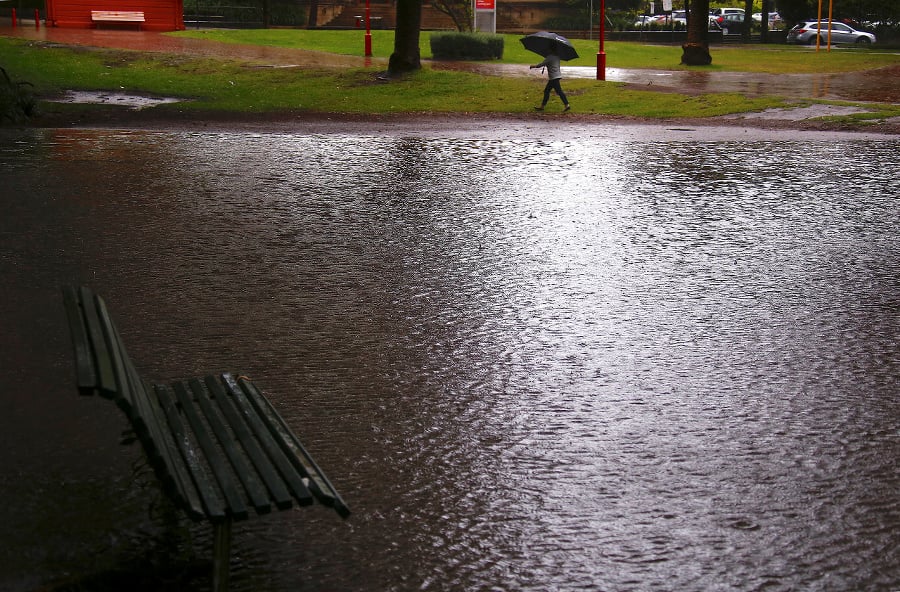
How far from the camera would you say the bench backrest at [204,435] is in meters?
3.18

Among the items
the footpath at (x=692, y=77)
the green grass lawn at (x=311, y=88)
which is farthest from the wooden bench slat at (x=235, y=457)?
the green grass lawn at (x=311, y=88)

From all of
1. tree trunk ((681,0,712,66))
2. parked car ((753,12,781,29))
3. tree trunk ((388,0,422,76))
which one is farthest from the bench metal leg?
parked car ((753,12,781,29))

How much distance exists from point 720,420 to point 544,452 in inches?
34.9

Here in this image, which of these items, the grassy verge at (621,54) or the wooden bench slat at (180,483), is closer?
the wooden bench slat at (180,483)

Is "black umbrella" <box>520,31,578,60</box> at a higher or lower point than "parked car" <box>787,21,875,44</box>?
lower

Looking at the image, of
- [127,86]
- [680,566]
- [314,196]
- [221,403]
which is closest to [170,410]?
[221,403]

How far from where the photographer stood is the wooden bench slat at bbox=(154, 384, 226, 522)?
10.5 feet

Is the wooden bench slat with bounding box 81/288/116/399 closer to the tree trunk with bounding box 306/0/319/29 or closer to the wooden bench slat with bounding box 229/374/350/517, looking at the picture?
the wooden bench slat with bounding box 229/374/350/517

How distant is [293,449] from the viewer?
11.7ft

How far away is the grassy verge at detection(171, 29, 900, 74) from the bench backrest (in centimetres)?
3034

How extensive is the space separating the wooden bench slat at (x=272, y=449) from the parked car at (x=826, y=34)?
5652 cm

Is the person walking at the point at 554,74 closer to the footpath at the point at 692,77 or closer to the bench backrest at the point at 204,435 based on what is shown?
the footpath at the point at 692,77

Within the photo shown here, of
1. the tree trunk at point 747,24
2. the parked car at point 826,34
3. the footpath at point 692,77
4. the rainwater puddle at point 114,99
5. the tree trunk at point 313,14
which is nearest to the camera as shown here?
the footpath at point 692,77

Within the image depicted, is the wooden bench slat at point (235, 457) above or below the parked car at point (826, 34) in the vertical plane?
below
